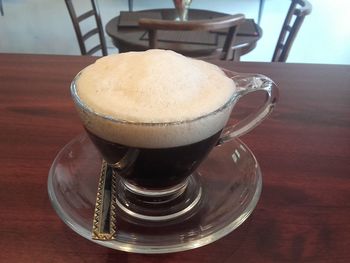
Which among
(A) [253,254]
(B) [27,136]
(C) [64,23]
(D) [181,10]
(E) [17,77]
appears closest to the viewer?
(A) [253,254]

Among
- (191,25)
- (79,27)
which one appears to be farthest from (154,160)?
(79,27)

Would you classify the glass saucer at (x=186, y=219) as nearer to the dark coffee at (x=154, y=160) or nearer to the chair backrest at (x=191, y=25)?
the dark coffee at (x=154, y=160)

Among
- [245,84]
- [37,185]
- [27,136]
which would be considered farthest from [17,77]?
[245,84]

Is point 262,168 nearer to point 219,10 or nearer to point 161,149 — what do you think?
point 161,149

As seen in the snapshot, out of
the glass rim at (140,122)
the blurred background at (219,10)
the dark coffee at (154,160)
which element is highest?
the glass rim at (140,122)

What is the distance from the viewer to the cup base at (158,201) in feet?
1.25

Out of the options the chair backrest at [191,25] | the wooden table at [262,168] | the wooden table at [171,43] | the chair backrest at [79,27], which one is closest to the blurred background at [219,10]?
the chair backrest at [79,27]

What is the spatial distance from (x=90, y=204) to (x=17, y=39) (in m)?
2.01

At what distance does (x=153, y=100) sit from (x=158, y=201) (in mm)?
123

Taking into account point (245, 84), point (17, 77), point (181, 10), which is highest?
point (245, 84)

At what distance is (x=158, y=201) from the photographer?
15.9 inches

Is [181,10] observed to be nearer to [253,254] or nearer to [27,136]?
[27,136]

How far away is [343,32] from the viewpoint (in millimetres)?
2141

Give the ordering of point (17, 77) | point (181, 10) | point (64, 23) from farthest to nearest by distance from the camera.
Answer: point (64, 23)
point (181, 10)
point (17, 77)
